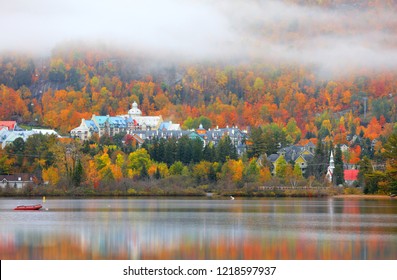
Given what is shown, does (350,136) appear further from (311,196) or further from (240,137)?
(311,196)

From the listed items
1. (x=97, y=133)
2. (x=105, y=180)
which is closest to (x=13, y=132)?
(x=97, y=133)

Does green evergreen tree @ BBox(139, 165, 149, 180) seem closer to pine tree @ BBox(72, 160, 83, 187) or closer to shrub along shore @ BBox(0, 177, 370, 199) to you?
shrub along shore @ BBox(0, 177, 370, 199)

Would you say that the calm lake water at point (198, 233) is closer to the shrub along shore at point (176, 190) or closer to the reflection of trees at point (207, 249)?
the reflection of trees at point (207, 249)

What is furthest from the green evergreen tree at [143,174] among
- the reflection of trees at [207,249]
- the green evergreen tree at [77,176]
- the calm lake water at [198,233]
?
the reflection of trees at [207,249]

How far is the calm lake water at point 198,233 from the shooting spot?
4625cm

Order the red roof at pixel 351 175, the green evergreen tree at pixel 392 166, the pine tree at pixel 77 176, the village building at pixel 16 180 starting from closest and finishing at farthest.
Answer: the green evergreen tree at pixel 392 166
the pine tree at pixel 77 176
the village building at pixel 16 180
the red roof at pixel 351 175

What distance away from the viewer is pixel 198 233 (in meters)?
56.0

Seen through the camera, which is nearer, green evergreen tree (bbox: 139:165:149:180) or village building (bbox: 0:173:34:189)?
green evergreen tree (bbox: 139:165:149:180)

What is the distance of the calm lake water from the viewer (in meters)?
46.2

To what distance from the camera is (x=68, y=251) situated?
46.8 m

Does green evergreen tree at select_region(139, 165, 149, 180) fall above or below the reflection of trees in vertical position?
above

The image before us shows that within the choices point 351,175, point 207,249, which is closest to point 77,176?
point 351,175

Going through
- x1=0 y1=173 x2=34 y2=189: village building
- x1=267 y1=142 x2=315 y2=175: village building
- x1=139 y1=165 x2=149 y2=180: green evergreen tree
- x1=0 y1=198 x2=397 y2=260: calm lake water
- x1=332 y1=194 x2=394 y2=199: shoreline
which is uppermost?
x1=267 y1=142 x2=315 y2=175: village building

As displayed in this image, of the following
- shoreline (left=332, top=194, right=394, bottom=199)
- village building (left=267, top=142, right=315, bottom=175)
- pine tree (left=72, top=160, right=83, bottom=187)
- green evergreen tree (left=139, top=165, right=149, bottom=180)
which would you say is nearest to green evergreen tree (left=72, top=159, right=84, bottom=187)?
pine tree (left=72, top=160, right=83, bottom=187)
